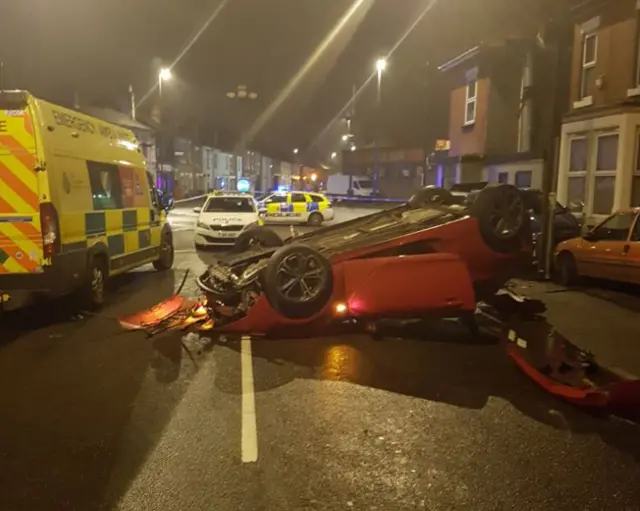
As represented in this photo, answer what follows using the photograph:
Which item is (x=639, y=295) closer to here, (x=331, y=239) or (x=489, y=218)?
(x=489, y=218)

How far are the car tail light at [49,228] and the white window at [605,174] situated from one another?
13.6 metres

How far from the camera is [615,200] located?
51.6 ft

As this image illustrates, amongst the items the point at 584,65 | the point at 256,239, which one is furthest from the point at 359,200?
the point at 256,239

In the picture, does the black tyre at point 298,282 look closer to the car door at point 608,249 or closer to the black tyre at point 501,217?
the black tyre at point 501,217

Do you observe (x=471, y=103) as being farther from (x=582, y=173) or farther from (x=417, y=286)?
(x=417, y=286)

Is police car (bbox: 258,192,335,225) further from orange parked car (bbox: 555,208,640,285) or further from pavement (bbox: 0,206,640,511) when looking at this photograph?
pavement (bbox: 0,206,640,511)

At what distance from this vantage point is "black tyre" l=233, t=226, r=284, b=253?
30.6 feet

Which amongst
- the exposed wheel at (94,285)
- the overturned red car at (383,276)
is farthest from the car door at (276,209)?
the overturned red car at (383,276)

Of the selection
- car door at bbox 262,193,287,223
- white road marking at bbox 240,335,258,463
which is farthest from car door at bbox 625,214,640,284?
car door at bbox 262,193,287,223

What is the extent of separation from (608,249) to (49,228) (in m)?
8.26

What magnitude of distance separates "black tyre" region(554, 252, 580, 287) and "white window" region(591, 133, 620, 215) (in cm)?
594

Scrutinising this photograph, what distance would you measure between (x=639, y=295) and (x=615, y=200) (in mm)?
6432

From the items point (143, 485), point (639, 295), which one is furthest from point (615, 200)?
point (143, 485)

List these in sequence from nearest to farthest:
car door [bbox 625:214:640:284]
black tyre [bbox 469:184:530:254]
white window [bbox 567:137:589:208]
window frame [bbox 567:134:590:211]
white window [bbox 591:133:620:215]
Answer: black tyre [bbox 469:184:530:254], car door [bbox 625:214:640:284], white window [bbox 591:133:620:215], window frame [bbox 567:134:590:211], white window [bbox 567:137:589:208]
